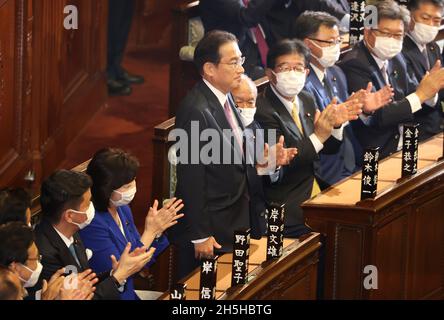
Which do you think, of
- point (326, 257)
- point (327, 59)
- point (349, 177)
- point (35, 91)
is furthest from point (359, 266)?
point (35, 91)

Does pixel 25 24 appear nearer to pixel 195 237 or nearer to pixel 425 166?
pixel 195 237

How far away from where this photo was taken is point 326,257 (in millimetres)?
7340

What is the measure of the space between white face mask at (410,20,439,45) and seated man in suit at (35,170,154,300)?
10.7 ft

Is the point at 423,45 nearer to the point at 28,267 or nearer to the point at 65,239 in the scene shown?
the point at 65,239

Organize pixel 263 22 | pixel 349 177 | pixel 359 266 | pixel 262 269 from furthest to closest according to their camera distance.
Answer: pixel 263 22 < pixel 349 177 < pixel 359 266 < pixel 262 269

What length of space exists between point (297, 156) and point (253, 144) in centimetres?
41

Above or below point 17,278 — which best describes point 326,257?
below

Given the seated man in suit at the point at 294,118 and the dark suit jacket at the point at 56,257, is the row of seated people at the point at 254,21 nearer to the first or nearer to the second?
the seated man in suit at the point at 294,118

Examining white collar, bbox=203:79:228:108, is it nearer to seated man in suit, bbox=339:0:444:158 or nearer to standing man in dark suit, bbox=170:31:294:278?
standing man in dark suit, bbox=170:31:294:278

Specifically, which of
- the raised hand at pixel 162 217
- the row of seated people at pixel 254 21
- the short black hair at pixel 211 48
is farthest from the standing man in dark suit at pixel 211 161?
the row of seated people at pixel 254 21

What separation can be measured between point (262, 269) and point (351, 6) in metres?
2.77

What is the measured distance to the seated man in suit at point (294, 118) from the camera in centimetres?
737

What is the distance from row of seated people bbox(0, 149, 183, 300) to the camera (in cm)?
560

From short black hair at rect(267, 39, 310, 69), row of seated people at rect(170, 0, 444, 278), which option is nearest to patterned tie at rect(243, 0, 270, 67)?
row of seated people at rect(170, 0, 444, 278)
